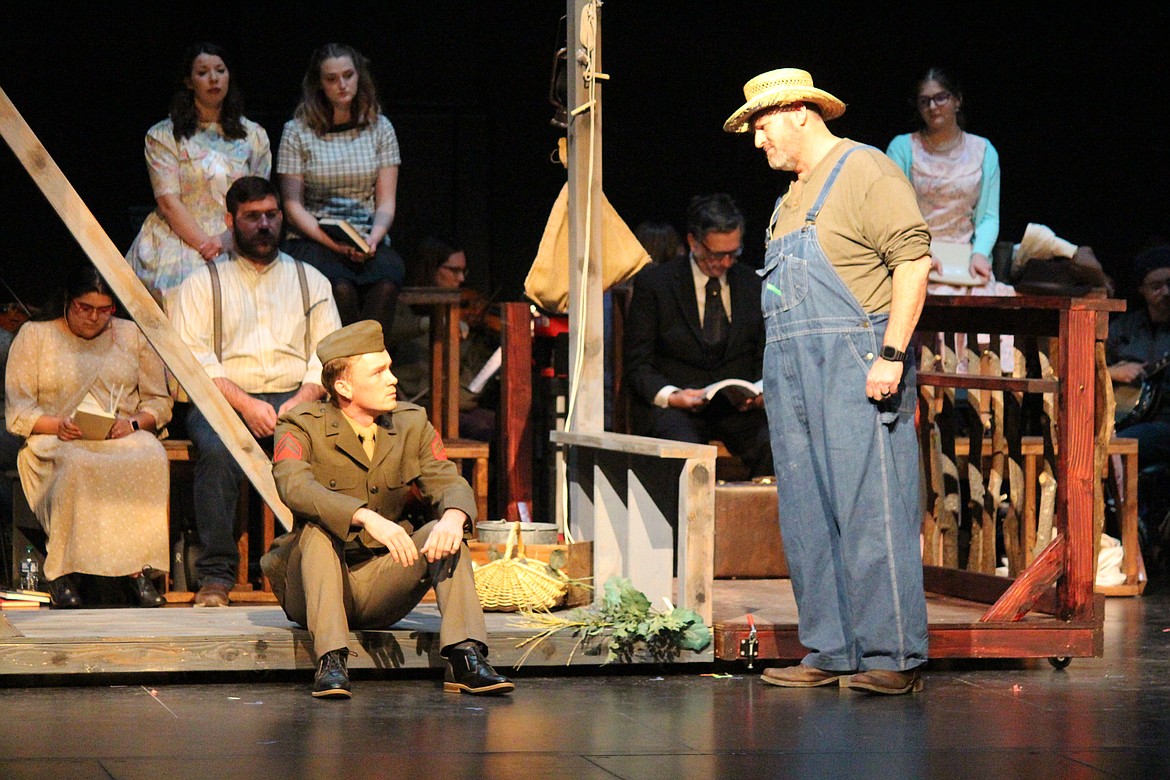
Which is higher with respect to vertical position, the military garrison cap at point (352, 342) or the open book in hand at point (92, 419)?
the military garrison cap at point (352, 342)

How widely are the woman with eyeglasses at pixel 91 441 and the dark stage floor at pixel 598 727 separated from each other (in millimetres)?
1321

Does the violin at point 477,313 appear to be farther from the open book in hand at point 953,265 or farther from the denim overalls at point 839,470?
the denim overalls at point 839,470

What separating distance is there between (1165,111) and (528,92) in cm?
341

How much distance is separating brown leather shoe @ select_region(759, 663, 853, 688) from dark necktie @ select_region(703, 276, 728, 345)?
242cm

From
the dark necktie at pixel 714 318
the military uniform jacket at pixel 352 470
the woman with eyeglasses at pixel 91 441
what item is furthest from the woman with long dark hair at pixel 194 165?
the military uniform jacket at pixel 352 470

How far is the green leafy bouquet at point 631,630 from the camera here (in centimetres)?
536

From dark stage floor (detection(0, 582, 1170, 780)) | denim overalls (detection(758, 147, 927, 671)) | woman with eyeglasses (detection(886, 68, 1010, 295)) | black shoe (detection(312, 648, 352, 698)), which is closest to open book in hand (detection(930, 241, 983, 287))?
woman with eyeglasses (detection(886, 68, 1010, 295))

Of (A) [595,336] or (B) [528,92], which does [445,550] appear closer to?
(A) [595,336]

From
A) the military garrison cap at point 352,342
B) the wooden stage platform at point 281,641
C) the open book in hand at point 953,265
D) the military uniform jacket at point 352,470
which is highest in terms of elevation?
the open book in hand at point 953,265

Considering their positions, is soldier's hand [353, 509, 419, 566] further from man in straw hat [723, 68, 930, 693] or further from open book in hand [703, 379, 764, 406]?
open book in hand [703, 379, 764, 406]

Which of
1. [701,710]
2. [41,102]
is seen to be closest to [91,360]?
[41,102]

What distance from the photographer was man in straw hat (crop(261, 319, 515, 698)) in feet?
16.2

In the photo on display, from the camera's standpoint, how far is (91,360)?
22.9 feet

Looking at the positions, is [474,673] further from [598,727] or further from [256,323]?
[256,323]
